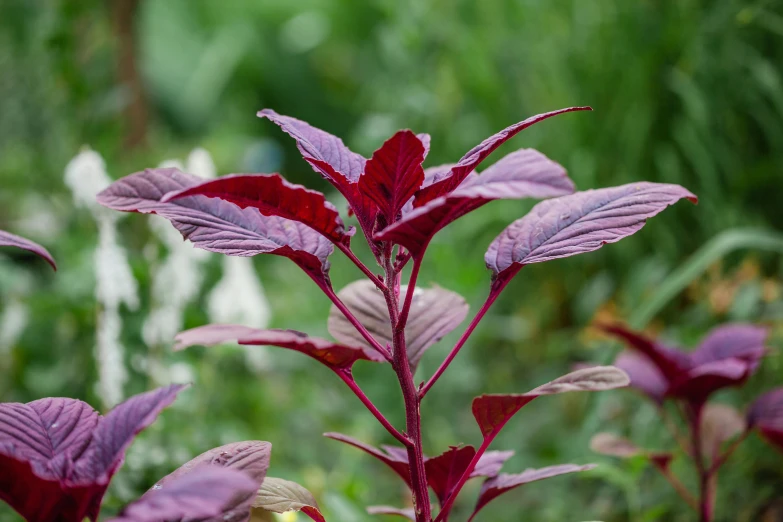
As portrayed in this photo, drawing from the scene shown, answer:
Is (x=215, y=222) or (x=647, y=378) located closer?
(x=215, y=222)

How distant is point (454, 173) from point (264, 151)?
11.2 feet

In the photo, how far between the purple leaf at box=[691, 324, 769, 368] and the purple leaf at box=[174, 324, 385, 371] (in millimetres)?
701

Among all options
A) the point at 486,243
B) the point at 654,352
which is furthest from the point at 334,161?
the point at 486,243

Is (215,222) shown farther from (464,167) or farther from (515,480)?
(515,480)

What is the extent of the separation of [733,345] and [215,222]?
821 mm

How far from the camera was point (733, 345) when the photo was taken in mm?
1090

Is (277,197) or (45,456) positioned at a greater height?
(277,197)

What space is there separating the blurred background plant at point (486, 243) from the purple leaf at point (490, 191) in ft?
2.31

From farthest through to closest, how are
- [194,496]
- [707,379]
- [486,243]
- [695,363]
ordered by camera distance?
[486,243] < [695,363] < [707,379] < [194,496]

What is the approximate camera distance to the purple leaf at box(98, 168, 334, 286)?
625 mm

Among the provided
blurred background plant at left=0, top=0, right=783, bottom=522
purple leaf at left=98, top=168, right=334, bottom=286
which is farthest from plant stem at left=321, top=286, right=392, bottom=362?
blurred background plant at left=0, top=0, right=783, bottom=522

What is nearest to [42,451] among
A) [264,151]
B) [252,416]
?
[252,416]

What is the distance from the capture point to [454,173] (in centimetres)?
64

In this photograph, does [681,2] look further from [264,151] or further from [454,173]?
[264,151]
